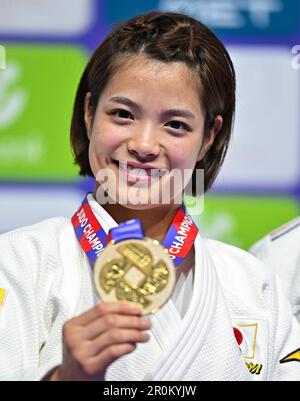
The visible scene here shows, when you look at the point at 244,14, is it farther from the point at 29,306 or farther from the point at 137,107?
the point at 29,306

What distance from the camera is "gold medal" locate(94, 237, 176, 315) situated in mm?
960

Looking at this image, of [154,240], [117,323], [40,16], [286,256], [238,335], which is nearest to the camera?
[117,323]

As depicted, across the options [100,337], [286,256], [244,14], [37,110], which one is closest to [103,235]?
[100,337]

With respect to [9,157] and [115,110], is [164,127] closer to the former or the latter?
[115,110]

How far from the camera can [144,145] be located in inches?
47.6

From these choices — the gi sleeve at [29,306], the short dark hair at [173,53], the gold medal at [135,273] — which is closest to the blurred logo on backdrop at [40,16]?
the short dark hair at [173,53]

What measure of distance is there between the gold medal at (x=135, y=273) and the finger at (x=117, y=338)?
0.14ft

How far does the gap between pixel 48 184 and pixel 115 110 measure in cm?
73

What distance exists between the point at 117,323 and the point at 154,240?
269mm

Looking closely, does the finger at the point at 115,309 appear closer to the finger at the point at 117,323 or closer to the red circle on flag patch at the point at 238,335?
the finger at the point at 117,323

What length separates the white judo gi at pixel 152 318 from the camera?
1.18m

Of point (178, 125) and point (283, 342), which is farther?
point (283, 342)

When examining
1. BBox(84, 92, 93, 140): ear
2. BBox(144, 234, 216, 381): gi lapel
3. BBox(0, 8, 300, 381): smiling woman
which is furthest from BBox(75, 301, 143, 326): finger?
BBox(84, 92, 93, 140): ear

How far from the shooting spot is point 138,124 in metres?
1.22
